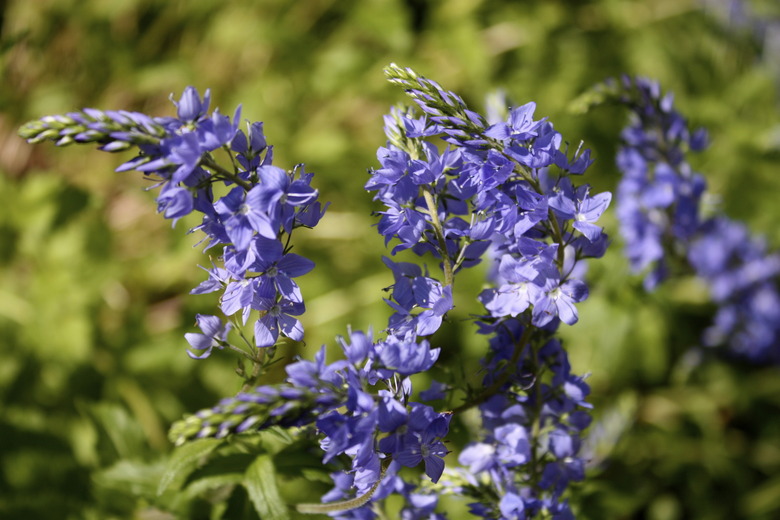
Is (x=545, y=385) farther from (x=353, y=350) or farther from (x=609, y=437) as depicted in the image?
(x=609, y=437)

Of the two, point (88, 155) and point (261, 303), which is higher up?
point (88, 155)

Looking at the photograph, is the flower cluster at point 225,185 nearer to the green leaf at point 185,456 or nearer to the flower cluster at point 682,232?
the green leaf at point 185,456

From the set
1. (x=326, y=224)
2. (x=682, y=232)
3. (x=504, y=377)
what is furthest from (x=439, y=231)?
(x=326, y=224)

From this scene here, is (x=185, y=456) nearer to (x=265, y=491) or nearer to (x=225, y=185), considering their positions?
(x=265, y=491)

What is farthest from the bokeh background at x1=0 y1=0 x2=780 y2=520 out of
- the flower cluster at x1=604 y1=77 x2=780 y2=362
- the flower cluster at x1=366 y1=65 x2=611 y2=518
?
the flower cluster at x1=366 y1=65 x2=611 y2=518

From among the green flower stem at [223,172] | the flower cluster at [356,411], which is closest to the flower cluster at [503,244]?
the flower cluster at [356,411]

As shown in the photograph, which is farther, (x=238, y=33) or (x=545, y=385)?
(x=238, y=33)

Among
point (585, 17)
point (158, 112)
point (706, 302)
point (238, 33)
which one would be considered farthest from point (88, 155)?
point (706, 302)
